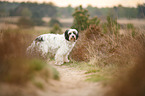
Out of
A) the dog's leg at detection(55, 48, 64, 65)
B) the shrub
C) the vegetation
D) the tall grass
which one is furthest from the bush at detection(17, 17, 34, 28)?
Answer: the shrub

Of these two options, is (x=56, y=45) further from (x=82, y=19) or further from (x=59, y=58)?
(x=82, y=19)

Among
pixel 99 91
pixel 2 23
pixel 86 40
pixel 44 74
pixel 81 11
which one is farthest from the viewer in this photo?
pixel 81 11

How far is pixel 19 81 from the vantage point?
3.62 metres

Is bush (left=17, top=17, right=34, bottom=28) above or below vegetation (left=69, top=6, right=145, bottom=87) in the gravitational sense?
above

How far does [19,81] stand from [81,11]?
11.7 metres

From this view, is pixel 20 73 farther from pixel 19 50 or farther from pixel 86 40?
pixel 86 40

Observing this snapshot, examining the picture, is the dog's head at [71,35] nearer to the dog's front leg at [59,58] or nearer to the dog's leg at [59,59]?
the dog's front leg at [59,58]

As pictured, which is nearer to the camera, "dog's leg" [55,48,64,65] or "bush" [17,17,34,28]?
"bush" [17,17,34,28]

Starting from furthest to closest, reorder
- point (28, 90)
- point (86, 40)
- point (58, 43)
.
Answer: point (86, 40)
point (58, 43)
point (28, 90)

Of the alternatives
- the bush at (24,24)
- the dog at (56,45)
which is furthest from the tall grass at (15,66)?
the dog at (56,45)

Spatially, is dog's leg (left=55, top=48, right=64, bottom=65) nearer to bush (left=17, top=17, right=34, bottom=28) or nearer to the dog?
the dog

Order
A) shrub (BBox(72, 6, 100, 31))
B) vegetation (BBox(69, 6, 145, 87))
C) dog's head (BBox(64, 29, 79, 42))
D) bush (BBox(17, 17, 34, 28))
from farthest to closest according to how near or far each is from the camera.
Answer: shrub (BBox(72, 6, 100, 31)), dog's head (BBox(64, 29, 79, 42)), vegetation (BBox(69, 6, 145, 87)), bush (BBox(17, 17, 34, 28))

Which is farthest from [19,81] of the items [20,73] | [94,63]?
[94,63]

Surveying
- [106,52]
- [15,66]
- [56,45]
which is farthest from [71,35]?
[15,66]
